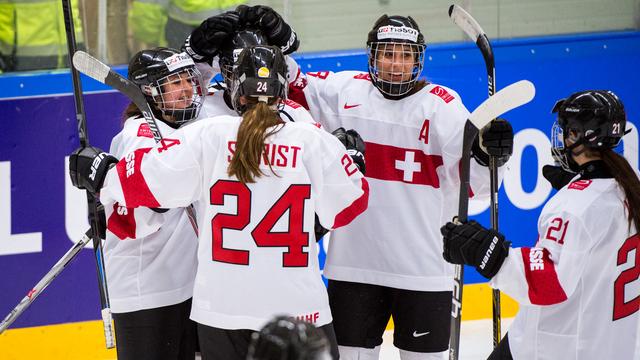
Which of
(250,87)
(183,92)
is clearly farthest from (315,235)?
(183,92)

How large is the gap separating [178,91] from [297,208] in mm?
760

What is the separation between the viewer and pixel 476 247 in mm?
2711

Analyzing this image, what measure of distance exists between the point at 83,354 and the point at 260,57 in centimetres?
240

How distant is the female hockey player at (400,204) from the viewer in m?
3.46

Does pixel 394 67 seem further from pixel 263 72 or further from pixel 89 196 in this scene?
pixel 89 196

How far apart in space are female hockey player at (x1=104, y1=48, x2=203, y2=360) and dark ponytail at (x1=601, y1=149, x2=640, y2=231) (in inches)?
50.4

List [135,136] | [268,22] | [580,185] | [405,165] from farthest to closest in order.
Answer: [268,22] → [405,165] → [135,136] → [580,185]

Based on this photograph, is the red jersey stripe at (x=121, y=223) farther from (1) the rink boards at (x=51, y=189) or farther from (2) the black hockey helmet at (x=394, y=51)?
(1) the rink boards at (x=51, y=189)

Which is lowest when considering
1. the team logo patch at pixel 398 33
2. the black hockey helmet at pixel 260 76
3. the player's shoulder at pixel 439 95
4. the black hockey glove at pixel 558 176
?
the black hockey glove at pixel 558 176

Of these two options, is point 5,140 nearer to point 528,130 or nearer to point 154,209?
point 154,209

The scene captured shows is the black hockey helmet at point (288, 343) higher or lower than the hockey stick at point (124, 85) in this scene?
lower

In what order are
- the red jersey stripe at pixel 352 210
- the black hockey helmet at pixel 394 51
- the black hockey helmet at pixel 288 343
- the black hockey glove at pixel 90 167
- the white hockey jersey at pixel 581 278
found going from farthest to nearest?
the black hockey helmet at pixel 394 51 → the black hockey glove at pixel 90 167 → the red jersey stripe at pixel 352 210 → the white hockey jersey at pixel 581 278 → the black hockey helmet at pixel 288 343

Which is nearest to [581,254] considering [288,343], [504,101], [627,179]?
[627,179]

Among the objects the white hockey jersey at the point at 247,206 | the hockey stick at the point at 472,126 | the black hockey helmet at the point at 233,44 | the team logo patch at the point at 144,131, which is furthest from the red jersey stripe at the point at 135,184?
the hockey stick at the point at 472,126
